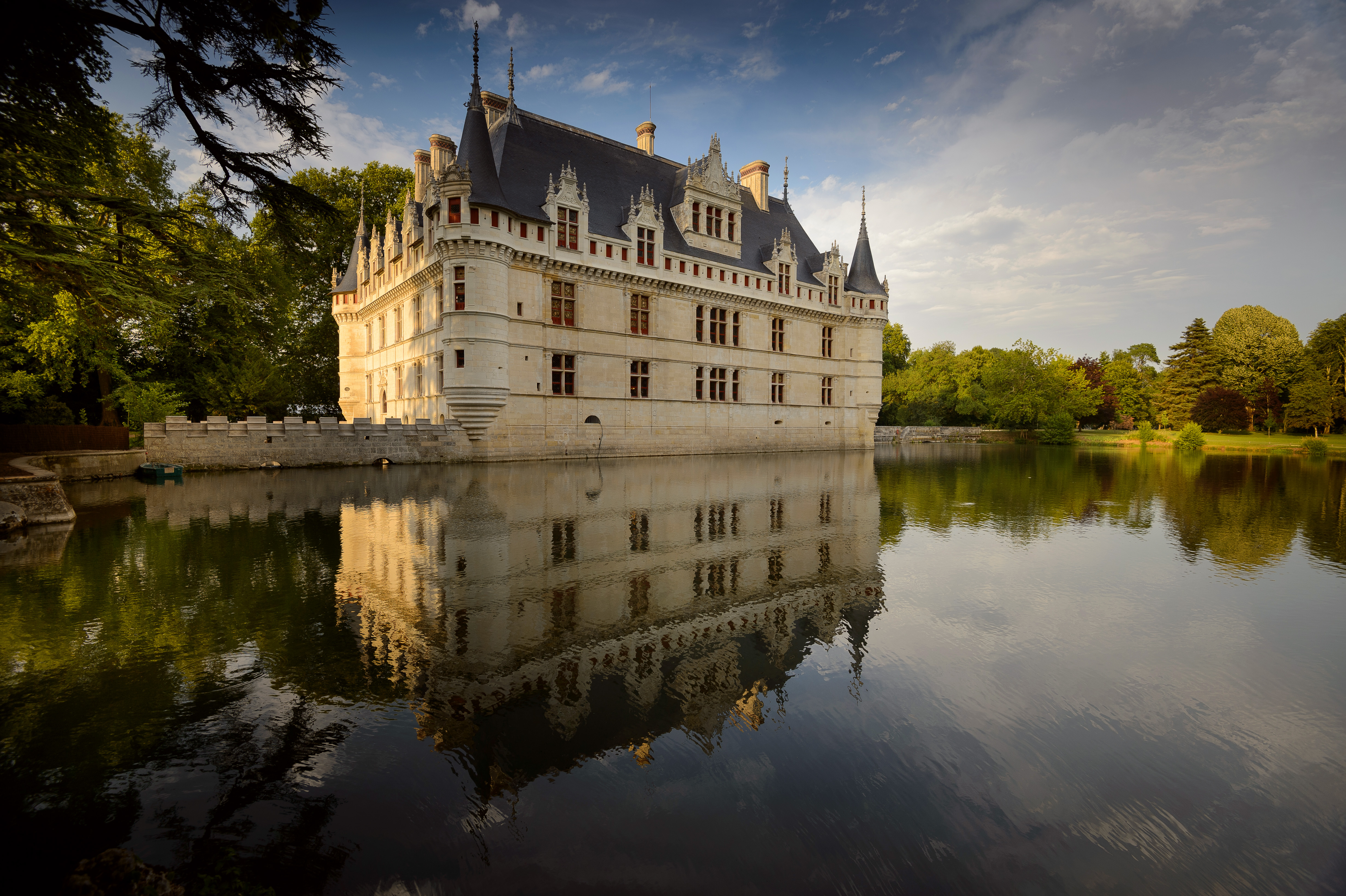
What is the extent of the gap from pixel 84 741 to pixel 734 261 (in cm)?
3306

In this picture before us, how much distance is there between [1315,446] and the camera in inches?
1474

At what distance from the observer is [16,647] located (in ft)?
16.6

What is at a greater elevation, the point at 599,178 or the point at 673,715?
the point at 599,178

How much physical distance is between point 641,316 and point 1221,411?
48709 mm

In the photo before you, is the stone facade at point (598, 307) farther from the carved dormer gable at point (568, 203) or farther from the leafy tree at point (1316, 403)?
the leafy tree at point (1316, 403)

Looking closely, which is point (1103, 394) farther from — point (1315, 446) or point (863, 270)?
point (863, 270)

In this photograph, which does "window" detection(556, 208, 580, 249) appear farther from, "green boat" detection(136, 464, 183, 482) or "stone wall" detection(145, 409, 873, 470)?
"green boat" detection(136, 464, 183, 482)

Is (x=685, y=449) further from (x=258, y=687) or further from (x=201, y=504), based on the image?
(x=258, y=687)

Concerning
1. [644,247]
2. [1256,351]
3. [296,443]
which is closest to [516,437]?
[296,443]

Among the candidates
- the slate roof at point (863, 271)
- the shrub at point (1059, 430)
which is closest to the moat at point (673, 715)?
the slate roof at point (863, 271)

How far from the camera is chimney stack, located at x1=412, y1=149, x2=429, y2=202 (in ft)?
97.6

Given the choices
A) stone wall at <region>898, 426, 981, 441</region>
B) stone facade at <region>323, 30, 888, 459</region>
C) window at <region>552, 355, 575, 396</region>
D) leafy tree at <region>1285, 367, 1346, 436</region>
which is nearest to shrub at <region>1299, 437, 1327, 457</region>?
leafy tree at <region>1285, 367, 1346, 436</region>

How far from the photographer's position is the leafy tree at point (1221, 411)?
4753 centimetres

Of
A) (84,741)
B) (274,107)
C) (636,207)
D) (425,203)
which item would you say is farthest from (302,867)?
(636,207)
